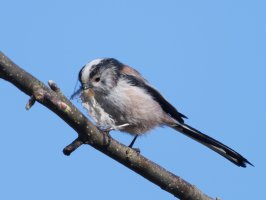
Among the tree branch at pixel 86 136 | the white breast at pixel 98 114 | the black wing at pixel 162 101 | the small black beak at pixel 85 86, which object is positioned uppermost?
the black wing at pixel 162 101

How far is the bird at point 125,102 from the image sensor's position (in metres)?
4.50

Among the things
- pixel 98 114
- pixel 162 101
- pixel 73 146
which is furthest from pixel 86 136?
pixel 162 101

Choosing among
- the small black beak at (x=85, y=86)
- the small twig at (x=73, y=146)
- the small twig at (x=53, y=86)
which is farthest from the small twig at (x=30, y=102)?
the small black beak at (x=85, y=86)

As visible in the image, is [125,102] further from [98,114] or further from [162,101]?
[162,101]

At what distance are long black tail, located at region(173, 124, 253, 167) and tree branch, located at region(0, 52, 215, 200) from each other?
3.84ft

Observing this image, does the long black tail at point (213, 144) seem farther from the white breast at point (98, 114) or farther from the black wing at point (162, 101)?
the white breast at point (98, 114)

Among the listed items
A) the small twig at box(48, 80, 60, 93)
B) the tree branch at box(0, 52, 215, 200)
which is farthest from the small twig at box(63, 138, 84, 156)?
the small twig at box(48, 80, 60, 93)

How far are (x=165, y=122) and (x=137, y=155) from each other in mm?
2043

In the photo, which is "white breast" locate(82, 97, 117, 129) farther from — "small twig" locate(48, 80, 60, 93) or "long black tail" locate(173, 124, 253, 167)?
"small twig" locate(48, 80, 60, 93)

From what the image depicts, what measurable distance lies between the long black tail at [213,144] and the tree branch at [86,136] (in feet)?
3.84

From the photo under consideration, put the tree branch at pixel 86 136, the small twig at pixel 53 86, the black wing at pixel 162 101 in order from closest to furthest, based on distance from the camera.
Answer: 1. the tree branch at pixel 86 136
2. the small twig at pixel 53 86
3. the black wing at pixel 162 101

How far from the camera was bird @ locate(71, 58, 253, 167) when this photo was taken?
4504 mm

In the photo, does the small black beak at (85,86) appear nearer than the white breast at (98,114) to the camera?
No

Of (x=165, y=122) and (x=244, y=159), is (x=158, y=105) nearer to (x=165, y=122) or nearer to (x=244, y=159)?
(x=165, y=122)
